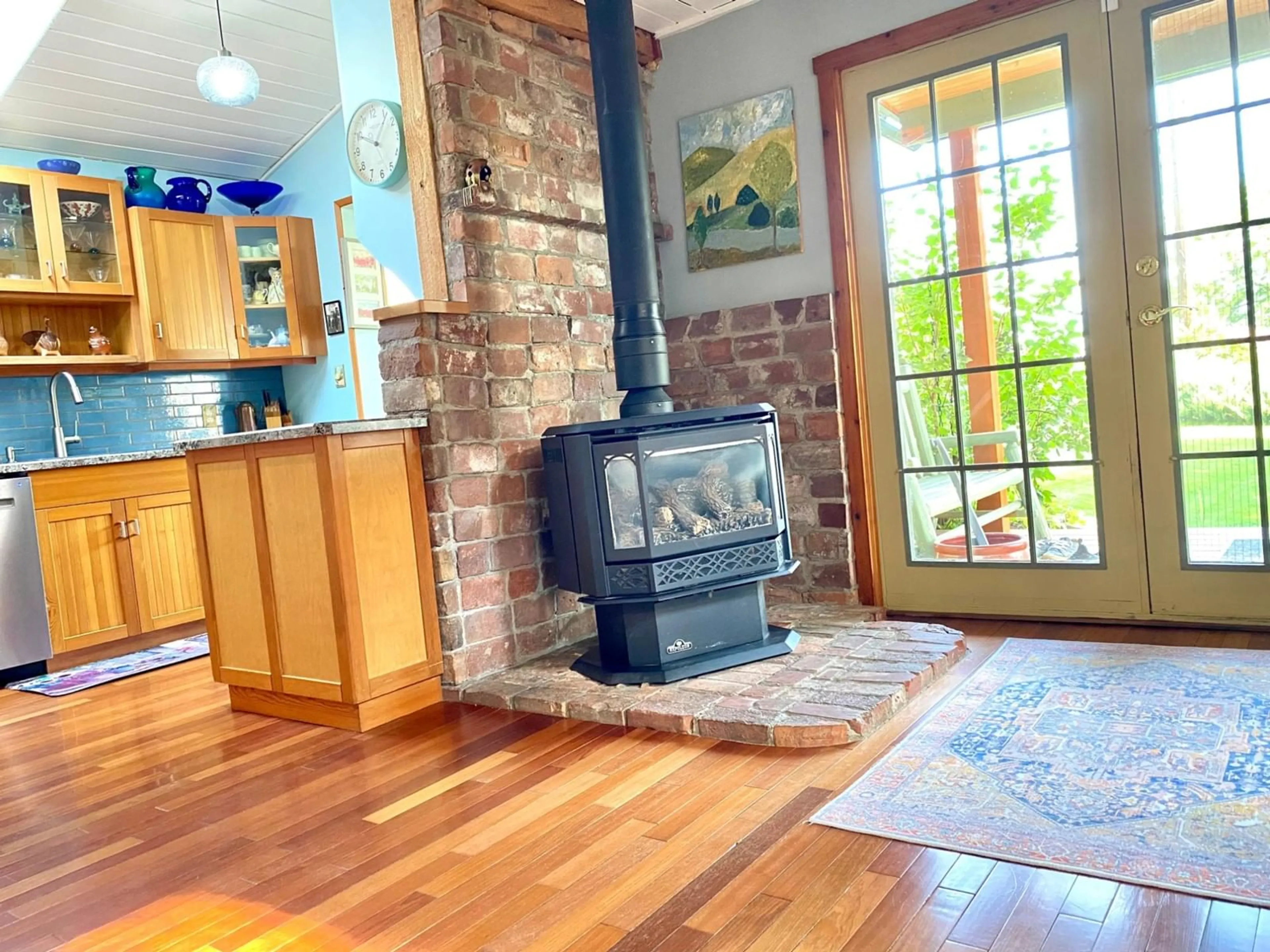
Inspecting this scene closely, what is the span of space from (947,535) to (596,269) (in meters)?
1.60

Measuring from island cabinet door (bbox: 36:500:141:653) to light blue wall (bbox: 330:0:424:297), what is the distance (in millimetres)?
1908

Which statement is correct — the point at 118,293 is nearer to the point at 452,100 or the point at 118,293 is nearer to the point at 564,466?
the point at 452,100

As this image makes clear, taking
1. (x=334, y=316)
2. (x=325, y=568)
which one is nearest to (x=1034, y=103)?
(x=325, y=568)

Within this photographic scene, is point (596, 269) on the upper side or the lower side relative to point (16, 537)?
upper

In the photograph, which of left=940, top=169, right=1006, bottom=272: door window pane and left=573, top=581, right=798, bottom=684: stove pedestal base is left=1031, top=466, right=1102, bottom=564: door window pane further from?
left=573, top=581, right=798, bottom=684: stove pedestal base

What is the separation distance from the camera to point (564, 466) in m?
2.90

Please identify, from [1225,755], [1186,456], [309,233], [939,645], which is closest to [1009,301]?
[1186,456]

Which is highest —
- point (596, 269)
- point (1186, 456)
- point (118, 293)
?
point (118, 293)

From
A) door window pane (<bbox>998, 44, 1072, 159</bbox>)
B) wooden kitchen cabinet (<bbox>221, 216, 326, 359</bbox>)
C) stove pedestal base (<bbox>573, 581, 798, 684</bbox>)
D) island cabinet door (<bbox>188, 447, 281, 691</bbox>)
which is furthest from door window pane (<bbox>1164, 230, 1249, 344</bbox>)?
wooden kitchen cabinet (<bbox>221, 216, 326, 359</bbox>)

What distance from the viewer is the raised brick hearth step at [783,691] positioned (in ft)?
7.64

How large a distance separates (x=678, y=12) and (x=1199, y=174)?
1991mm

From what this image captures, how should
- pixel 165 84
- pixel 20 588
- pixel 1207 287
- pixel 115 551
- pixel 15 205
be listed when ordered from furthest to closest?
pixel 165 84 → pixel 15 205 → pixel 115 551 → pixel 20 588 → pixel 1207 287

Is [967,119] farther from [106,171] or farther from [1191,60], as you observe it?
[106,171]

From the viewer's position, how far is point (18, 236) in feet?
14.2
